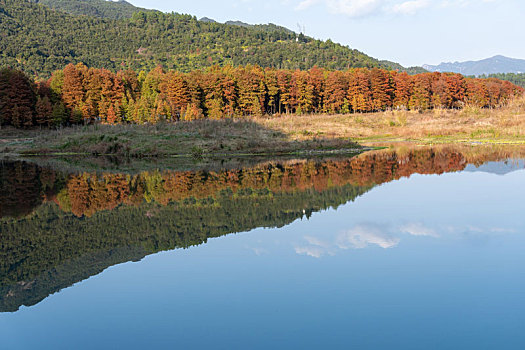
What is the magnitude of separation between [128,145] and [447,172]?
33689 mm

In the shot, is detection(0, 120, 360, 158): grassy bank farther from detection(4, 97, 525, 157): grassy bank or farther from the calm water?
the calm water

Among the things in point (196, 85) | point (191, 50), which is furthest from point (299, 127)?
point (191, 50)

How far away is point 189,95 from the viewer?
8238 centimetres

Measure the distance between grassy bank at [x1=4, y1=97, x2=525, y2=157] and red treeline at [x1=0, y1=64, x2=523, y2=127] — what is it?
13452 mm

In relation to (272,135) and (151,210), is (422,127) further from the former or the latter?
(151,210)

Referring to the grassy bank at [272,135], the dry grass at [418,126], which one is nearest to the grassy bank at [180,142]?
the grassy bank at [272,135]

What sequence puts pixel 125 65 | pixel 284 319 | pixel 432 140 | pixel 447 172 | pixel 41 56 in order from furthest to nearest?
pixel 125 65 < pixel 41 56 < pixel 432 140 < pixel 447 172 < pixel 284 319

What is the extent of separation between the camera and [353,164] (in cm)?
3036

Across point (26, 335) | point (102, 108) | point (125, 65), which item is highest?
point (125, 65)

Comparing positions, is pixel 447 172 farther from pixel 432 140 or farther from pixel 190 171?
pixel 432 140

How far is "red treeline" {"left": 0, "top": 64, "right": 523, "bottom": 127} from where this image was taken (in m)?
72.6

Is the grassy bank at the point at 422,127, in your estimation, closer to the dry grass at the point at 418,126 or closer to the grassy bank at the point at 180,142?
the dry grass at the point at 418,126

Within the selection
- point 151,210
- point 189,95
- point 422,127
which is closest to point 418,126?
point 422,127

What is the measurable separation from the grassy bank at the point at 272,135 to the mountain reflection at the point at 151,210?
42.2 feet
